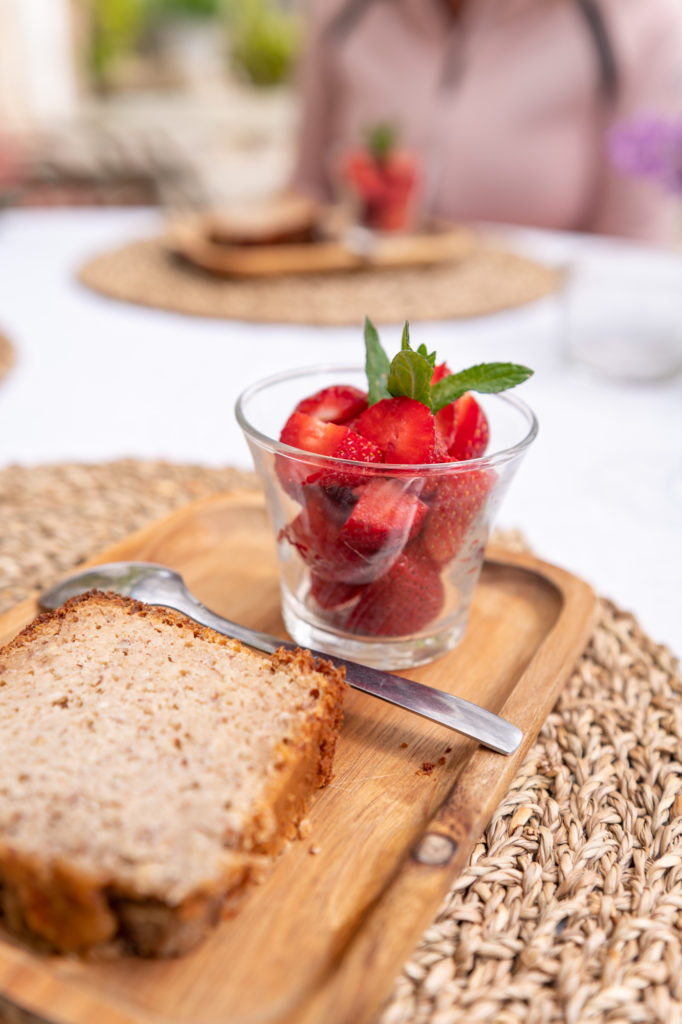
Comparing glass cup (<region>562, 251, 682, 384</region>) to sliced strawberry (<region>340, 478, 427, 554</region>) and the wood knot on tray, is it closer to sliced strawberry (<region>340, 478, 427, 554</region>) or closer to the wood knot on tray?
sliced strawberry (<region>340, 478, 427, 554</region>)

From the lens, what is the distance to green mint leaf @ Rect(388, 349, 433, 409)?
684 mm

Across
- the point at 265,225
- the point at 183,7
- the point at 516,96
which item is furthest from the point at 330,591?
the point at 183,7

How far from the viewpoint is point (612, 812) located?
64cm

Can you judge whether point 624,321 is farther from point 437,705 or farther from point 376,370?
point 437,705

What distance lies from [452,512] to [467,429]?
0.30 ft

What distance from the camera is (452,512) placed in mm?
706

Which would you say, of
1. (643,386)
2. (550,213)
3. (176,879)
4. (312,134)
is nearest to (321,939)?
(176,879)

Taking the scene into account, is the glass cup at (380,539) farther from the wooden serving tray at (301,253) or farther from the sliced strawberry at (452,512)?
the wooden serving tray at (301,253)

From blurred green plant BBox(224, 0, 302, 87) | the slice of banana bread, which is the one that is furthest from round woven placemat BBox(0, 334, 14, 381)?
blurred green plant BBox(224, 0, 302, 87)

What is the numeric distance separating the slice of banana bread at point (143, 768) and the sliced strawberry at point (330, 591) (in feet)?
0.33

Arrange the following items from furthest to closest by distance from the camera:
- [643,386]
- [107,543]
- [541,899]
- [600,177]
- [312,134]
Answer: [312,134] < [600,177] < [643,386] < [107,543] < [541,899]

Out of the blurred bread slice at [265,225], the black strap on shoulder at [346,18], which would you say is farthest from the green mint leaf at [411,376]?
the black strap on shoulder at [346,18]

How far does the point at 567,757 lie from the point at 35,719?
401mm

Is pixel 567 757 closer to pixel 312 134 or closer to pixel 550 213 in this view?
pixel 550 213
